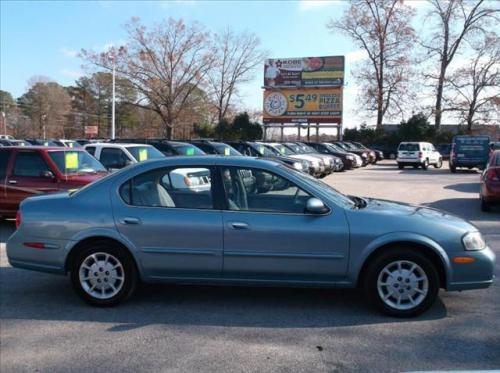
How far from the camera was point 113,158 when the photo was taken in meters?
12.7

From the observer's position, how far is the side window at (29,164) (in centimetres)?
936

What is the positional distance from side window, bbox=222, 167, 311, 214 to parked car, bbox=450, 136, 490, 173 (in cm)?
2516

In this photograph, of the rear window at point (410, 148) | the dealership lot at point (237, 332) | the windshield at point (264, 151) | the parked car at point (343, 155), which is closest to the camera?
the dealership lot at point (237, 332)

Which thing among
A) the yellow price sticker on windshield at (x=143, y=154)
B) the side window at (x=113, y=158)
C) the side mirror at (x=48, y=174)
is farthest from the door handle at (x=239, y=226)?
the yellow price sticker on windshield at (x=143, y=154)

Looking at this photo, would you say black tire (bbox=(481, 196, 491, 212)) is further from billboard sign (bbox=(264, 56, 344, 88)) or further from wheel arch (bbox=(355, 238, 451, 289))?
billboard sign (bbox=(264, 56, 344, 88))

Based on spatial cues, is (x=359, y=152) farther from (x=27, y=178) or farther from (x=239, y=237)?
(x=239, y=237)

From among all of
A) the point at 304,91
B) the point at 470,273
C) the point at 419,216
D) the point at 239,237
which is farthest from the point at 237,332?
the point at 304,91

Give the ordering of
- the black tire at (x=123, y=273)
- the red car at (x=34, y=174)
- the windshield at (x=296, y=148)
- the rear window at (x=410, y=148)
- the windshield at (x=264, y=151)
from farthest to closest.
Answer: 1. the rear window at (x=410, y=148)
2. the windshield at (x=296, y=148)
3. the windshield at (x=264, y=151)
4. the red car at (x=34, y=174)
5. the black tire at (x=123, y=273)

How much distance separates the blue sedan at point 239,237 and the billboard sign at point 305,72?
43.2m

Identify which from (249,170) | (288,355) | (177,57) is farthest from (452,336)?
(177,57)

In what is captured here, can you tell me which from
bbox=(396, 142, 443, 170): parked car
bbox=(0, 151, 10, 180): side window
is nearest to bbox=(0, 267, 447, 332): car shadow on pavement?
bbox=(0, 151, 10, 180): side window

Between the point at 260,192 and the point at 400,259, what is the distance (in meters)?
1.51

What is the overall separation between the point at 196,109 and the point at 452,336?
176 ft

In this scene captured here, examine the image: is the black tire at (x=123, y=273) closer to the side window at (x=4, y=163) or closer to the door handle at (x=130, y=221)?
the door handle at (x=130, y=221)
